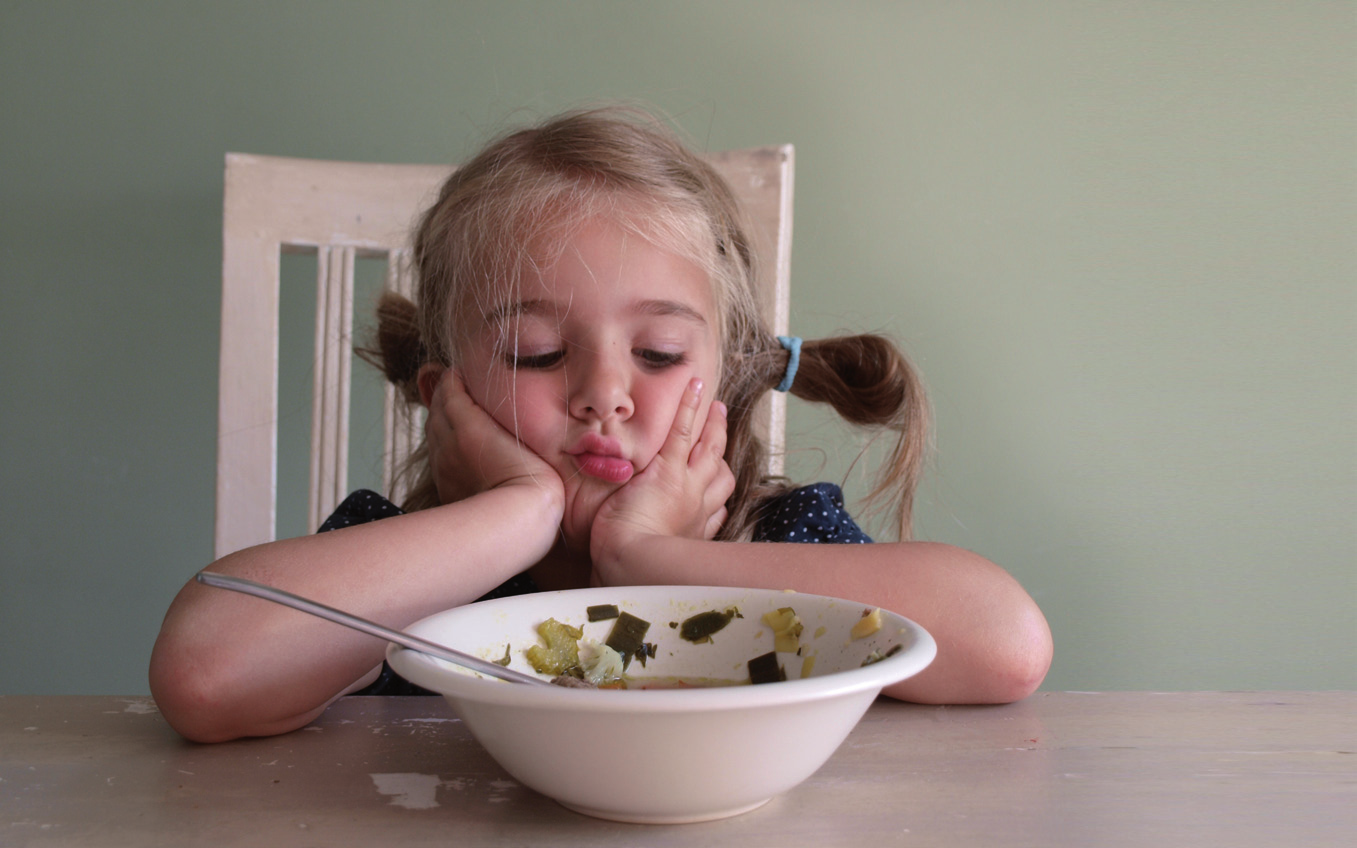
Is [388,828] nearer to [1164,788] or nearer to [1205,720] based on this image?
[1164,788]

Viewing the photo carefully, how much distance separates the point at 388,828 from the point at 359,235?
0.85 meters

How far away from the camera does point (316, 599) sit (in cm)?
54

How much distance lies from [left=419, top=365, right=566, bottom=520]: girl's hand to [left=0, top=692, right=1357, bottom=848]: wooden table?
0.25 meters

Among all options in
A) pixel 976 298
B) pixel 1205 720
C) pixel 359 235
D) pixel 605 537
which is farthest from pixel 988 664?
pixel 976 298

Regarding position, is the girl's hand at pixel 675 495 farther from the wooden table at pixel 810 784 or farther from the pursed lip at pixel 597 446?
the wooden table at pixel 810 784

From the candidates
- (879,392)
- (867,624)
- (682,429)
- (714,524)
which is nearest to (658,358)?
(682,429)

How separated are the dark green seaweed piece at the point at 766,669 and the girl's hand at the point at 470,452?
0.96 feet

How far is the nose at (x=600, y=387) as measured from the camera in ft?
2.46

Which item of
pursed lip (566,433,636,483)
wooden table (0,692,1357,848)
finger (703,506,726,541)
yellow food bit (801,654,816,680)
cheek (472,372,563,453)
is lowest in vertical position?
wooden table (0,692,1357,848)

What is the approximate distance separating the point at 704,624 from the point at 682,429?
1.09ft

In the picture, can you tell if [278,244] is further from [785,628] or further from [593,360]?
[785,628]

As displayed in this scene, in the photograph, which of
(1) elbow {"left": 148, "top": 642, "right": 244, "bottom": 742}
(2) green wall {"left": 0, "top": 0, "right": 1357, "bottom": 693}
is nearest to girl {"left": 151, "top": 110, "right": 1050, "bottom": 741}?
(1) elbow {"left": 148, "top": 642, "right": 244, "bottom": 742}

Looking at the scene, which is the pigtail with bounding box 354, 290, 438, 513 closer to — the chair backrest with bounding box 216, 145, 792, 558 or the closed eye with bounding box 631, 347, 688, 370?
the chair backrest with bounding box 216, 145, 792, 558

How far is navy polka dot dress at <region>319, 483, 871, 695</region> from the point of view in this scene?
33.5 inches
